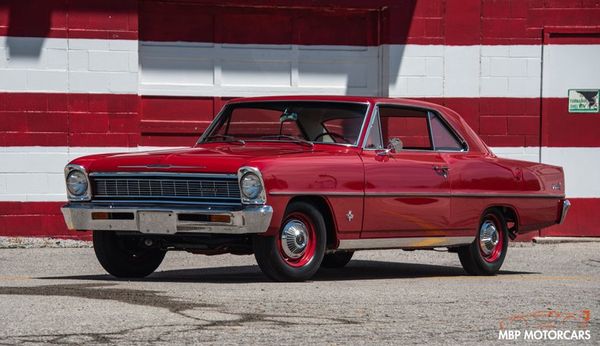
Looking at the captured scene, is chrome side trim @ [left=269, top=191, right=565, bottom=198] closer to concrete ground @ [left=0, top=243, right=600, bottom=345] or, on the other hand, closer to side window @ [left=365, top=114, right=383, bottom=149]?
side window @ [left=365, top=114, right=383, bottom=149]

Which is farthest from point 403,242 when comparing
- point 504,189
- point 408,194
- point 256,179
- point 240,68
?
point 240,68

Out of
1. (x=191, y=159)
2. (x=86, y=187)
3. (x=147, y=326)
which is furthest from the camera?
(x=86, y=187)

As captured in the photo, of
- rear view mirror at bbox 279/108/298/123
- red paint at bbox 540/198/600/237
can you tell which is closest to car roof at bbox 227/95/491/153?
rear view mirror at bbox 279/108/298/123

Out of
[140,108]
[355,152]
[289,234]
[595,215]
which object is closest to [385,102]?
[355,152]

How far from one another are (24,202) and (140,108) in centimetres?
168

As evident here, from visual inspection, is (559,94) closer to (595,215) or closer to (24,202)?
(595,215)

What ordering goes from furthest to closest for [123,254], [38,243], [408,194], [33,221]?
[33,221]
[38,243]
[408,194]
[123,254]

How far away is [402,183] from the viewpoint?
10.0 m

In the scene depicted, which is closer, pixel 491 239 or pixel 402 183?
pixel 402 183

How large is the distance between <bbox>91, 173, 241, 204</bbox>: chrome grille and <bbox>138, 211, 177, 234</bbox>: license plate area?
179mm

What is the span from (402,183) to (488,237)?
4.52 ft

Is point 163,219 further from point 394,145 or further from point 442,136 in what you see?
point 442,136

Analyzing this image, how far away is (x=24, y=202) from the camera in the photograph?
47.7 feet

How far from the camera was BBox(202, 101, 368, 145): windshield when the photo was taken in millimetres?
10078
